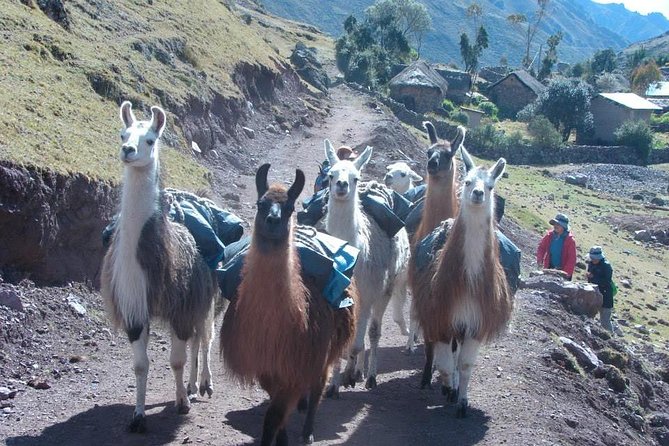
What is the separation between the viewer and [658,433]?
9.15m

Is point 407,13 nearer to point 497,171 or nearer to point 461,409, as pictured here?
point 497,171

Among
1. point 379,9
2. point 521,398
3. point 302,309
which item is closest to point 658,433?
point 521,398

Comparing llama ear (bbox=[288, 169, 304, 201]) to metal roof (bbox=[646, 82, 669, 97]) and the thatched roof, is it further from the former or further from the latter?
metal roof (bbox=[646, 82, 669, 97])

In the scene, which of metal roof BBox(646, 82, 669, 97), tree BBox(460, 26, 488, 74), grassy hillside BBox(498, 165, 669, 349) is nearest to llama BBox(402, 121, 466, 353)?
grassy hillside BBox(498, 165, 669, 349)

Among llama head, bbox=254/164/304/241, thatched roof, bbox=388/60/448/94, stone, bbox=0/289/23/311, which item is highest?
thatched roof, bbox=388/60/448/94

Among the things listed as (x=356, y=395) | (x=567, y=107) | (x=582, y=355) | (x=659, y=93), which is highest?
(x=659, y=93)

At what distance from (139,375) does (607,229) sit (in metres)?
24.7

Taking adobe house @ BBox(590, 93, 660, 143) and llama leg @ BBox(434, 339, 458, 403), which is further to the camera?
adobe house @ BBox(590, 93, 660, 143)

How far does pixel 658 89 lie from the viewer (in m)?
78.3

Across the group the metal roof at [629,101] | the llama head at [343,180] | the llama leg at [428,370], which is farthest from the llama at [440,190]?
the metal roof at [629,101]

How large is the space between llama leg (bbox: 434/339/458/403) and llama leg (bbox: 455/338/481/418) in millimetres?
232

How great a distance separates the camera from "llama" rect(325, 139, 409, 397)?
7391 mm

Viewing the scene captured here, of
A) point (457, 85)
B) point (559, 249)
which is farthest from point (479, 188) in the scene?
point (457, 85)

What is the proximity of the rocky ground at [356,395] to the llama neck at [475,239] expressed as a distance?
1.26 meters
